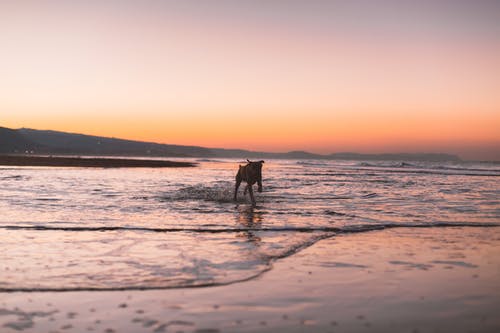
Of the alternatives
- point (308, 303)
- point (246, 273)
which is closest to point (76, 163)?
point (246, 273)

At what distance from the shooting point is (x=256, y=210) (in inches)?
623

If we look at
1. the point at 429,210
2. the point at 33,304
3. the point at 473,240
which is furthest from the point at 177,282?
the point at 429,210

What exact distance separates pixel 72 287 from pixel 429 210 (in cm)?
1310

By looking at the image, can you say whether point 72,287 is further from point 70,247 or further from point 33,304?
point 70,247

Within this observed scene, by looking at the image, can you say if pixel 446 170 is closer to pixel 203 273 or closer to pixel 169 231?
pixel 169 231

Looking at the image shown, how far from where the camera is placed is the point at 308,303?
5.25 meters

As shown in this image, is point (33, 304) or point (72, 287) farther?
point (72, 287)

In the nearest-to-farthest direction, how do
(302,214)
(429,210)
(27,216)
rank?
(27,216) → (302,214) → (429,210)

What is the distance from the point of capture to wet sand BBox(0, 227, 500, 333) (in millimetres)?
4523

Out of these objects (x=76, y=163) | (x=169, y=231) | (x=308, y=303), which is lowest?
(x=169, y=231)

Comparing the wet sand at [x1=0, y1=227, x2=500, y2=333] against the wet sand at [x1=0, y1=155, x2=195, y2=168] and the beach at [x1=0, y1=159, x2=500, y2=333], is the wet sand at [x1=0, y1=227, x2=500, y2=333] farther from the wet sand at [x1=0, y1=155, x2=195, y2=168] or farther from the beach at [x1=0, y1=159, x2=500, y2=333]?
the wet sand at [x1=0, y1=155, x2=195, y2=168]

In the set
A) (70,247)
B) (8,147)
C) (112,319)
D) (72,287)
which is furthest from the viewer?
(8,147)

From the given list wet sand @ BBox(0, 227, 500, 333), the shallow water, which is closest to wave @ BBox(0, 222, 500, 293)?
the shallow water

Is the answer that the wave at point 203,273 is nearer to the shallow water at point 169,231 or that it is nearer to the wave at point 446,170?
the shallow water at point 169,231
